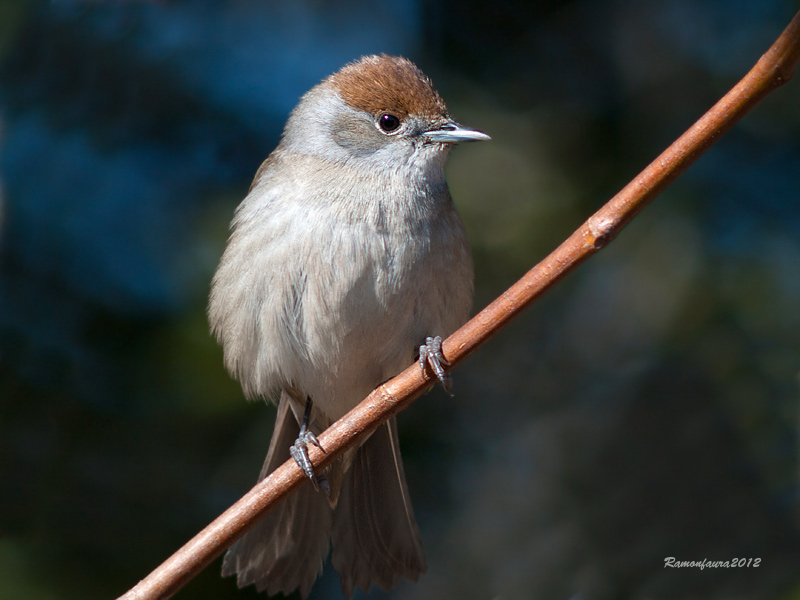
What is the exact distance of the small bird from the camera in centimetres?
302

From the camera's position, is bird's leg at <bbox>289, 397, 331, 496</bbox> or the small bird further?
the small bird

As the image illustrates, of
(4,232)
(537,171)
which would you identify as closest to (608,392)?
(537,171)

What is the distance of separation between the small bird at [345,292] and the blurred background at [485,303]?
28 cm

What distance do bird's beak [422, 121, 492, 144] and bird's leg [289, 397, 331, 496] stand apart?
1.27m

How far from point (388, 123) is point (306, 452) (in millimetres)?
1380

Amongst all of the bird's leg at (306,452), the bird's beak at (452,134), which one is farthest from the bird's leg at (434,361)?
the bird's beak at (452,134)

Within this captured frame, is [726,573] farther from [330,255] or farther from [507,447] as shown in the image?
[330,255]

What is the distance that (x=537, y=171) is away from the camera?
3.90m

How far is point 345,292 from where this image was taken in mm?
3018

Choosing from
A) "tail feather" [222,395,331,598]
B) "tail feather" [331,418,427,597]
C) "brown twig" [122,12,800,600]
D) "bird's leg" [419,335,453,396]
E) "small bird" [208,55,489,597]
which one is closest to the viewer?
"brown twig" [122,12,800,600]

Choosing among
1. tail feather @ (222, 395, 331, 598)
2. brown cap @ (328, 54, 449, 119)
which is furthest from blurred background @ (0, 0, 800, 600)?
brown cap @ (328, 54, 449, 119)

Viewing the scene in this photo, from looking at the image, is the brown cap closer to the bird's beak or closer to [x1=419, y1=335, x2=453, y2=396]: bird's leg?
the bird's beak

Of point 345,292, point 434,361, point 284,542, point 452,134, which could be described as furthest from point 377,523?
point 452,134

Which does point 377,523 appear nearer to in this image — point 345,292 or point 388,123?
point 345,292
